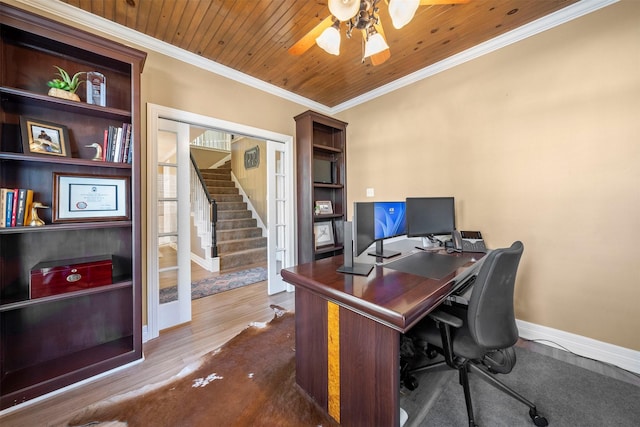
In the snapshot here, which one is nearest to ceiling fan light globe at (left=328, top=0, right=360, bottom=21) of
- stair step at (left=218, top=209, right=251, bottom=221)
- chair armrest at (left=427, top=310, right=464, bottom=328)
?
chair armrest at (left=427, top=310, right=464, bottom=328)

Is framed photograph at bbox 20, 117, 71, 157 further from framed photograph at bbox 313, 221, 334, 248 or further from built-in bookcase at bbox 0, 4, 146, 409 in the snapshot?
framed photograph at bbox 313, 221, 334, 248

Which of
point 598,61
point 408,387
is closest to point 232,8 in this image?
point 598,61

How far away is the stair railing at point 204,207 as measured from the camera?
419 centimetres

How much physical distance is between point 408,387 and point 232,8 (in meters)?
3.04

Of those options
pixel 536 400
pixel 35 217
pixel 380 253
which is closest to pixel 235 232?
pixel 35 217

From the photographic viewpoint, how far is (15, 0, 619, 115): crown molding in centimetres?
175

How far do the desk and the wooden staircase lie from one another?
10.5 ft

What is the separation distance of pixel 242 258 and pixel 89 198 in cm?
289

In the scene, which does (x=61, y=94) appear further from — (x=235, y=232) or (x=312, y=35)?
(x=235, y=232)

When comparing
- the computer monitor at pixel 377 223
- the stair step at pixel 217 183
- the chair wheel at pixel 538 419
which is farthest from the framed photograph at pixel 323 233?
the stair step at pixel 217 183

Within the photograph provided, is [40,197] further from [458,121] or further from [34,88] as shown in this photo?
[458,121]

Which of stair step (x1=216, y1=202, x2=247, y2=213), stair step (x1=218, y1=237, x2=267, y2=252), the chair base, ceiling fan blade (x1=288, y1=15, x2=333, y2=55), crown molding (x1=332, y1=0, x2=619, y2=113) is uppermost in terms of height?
crown molding (x1=332, y1=0, x2=619, y2=113)

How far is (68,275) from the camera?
62.1 inches

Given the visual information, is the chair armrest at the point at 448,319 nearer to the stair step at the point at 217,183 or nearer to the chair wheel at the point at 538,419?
the chair wheel at the point at 538,419
